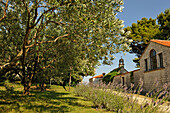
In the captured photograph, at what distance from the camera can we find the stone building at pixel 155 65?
58.4 ft

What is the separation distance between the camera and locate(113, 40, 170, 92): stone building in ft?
58.4

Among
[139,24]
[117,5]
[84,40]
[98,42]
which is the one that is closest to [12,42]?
[84,40]

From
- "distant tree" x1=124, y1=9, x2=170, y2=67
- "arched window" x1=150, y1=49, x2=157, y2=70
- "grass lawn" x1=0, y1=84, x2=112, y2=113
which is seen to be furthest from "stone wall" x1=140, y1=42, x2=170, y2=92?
"distant tree" x1=124, y1=9, x2=170, y2=67

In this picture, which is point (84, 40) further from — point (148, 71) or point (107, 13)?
point (148, 71)

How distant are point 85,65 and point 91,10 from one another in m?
7.45

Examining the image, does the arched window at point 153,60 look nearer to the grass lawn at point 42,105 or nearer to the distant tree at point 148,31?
the grass lawn at point 42,105

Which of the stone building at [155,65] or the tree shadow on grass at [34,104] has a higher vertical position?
the stone building at [155,65]

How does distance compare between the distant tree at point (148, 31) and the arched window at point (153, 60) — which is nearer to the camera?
the arched window at point (153, 60)

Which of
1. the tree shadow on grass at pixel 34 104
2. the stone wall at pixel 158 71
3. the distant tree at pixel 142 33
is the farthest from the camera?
the distant tree at pixel 142 33

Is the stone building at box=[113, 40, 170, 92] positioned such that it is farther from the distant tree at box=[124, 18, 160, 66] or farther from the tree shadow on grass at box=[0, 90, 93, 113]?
the distant tree at box=[124, 18, 160, 66]

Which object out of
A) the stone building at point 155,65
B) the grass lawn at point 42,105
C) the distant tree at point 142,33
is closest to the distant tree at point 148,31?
the distant tree at point 142,33

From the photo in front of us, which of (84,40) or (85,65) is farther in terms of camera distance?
(85,65)

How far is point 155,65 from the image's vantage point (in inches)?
830

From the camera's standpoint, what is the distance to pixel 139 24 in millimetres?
42438
